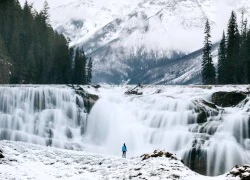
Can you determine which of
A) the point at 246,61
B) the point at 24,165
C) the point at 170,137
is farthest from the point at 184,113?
the point at 246,61

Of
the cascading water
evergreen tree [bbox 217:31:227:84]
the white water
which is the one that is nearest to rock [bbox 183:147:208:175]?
the cascading water

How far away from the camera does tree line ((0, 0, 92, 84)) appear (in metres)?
99.4

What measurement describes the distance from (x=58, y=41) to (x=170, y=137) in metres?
81.6

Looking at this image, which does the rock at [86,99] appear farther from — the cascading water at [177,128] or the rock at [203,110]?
the rock at [203,110]

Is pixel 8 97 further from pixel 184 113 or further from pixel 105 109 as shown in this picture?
pixel 184 113

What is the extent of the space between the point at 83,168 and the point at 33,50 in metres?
86.0

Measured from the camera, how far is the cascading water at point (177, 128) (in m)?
43.8

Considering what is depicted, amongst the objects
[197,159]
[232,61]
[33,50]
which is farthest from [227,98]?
[33,50]

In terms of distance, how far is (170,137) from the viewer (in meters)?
50.0

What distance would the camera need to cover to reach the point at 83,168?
29734mm

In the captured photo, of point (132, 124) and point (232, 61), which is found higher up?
point (232, 61)

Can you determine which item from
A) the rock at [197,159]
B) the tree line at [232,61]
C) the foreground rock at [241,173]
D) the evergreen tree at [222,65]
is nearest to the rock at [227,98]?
the rock at [197,159]

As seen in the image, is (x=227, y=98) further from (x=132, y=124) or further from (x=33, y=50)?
(x=33, y=50)

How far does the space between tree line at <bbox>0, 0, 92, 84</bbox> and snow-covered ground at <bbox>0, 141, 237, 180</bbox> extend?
198 feet
